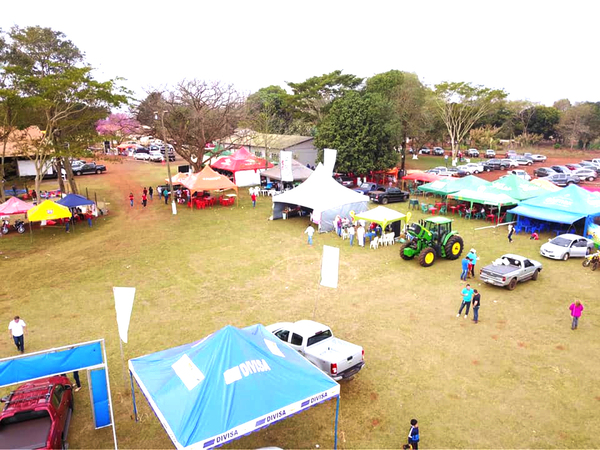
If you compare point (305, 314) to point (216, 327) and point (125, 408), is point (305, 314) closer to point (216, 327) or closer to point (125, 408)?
point (216, 327)

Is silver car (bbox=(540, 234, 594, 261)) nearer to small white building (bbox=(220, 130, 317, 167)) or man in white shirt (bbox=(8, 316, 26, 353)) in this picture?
man in white shirt (bbox=(8, 316, 26, 353))

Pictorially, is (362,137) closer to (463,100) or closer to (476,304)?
(463,100)

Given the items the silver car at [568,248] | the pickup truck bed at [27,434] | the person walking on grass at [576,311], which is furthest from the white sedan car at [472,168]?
the pickup truck bed at [27,434]

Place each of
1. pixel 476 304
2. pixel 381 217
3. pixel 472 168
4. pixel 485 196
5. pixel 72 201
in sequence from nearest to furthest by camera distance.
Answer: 1. pixel 476 304
2. pixel 381 217
3. pixel 72 201
4. pixel 485 196
5. pixel 472 168

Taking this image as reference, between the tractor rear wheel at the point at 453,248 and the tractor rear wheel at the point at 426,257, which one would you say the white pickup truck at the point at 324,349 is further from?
the tractor rear wheel at the point at 453,248

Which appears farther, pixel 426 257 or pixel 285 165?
pixel 285 165

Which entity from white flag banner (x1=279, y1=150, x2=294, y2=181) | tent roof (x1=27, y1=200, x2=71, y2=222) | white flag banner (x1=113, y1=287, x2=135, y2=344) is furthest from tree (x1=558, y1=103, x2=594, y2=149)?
white flag banner (x1=113, y1=287, x2=135, y2=344)

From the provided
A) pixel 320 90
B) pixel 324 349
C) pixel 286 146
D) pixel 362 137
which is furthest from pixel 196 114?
pixel 324 349
